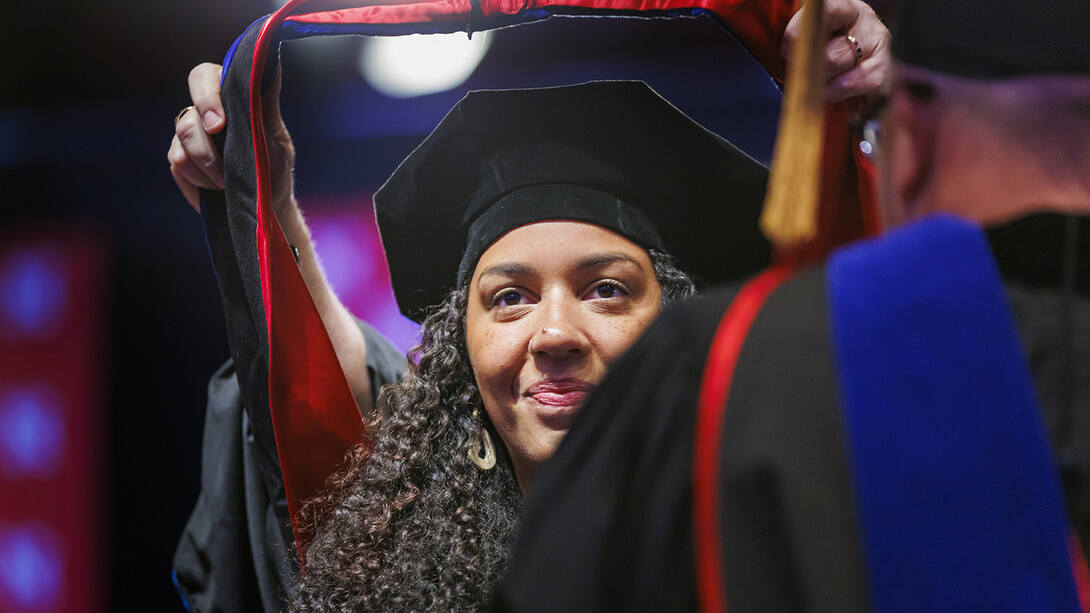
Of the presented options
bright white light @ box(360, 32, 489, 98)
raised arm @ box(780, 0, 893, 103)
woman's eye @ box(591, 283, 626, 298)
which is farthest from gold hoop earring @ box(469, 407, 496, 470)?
bright white light @ box(360, 32, 489, 98)

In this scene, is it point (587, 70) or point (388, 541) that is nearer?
point (388, 541)

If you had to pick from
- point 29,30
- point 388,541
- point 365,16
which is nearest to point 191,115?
point 365,16

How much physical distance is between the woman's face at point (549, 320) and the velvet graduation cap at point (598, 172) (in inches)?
1.7

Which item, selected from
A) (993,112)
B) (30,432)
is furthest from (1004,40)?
(30,432)

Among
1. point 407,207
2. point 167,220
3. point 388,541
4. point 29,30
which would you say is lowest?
point 388,541

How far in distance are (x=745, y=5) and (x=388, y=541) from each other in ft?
3.22

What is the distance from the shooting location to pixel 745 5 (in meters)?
1.28

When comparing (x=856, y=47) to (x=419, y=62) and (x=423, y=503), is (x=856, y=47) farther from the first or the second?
(x=419, y=62)

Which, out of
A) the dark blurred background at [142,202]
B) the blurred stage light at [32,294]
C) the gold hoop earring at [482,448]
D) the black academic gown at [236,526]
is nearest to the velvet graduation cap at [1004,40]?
the gold hoop earring at [482,448]

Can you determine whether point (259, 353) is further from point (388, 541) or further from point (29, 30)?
point (29, 30)

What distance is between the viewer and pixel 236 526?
1.63m

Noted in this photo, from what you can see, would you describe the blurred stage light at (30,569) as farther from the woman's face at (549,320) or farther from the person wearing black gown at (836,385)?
the person wearing black gown at (836,385)

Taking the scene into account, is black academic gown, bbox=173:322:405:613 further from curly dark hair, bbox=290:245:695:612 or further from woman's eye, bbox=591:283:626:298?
woman's eye, bbox=591:283:626:298

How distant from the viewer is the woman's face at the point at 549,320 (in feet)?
4.36
